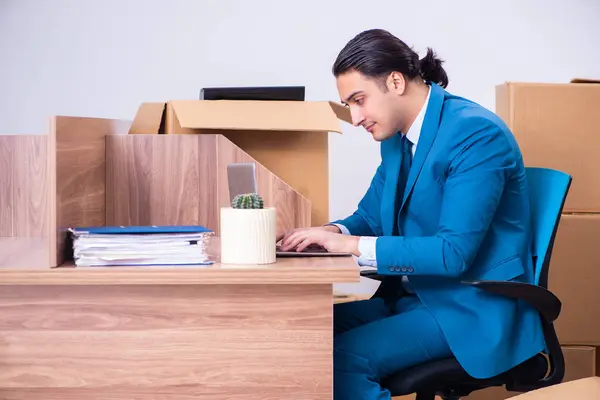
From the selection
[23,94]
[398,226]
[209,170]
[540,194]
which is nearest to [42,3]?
[23,94]

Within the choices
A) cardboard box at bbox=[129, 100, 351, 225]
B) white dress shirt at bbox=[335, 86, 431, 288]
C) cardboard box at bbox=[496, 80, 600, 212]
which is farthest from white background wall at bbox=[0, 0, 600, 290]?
white dress shirt at bbox=[335, 86, 431, 288]

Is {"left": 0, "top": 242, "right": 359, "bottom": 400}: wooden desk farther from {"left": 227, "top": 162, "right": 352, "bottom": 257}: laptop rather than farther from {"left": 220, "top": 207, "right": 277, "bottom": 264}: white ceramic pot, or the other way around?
{"left": 227, "top": 162, "right": 352, "bottom": 257}: laptop

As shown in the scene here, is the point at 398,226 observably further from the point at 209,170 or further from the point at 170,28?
the point at 170,28

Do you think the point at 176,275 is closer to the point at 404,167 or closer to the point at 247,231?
the point at 247,231

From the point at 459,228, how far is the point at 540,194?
33cm

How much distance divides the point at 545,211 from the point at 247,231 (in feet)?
2.51

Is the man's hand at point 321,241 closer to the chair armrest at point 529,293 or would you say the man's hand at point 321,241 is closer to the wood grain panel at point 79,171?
the chair armrest at point 529,293

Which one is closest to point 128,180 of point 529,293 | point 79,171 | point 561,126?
point 79,171

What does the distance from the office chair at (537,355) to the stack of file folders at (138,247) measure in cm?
54

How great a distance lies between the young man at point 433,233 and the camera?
1601 mm

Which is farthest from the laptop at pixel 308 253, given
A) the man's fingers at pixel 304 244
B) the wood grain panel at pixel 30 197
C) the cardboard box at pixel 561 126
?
the cardboard box at pixel 561 126

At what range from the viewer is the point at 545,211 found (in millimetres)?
1792

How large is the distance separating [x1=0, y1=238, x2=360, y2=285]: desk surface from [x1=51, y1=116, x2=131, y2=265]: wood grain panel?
7cm

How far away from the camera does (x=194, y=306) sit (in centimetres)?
137
